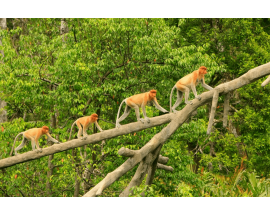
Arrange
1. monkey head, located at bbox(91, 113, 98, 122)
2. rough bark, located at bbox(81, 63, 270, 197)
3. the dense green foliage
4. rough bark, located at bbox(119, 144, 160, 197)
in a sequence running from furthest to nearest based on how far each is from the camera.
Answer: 1. the dense green foliage
2. monkey head, located at bbox(91, 113, 98, 122)
3. rough bark, located at bbox(119, 144, 160, 197)
4. rough bark, located at bbox(81, 63, 270, 197)

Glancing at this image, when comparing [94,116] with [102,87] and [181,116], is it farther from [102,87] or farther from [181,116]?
[102,87]

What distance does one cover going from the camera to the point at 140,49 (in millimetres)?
8164

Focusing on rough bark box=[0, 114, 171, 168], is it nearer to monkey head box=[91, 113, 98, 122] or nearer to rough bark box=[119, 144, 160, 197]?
rough bark box=[119, 144, 160, 197]

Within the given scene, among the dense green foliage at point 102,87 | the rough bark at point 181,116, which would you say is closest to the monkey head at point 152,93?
the rough bark at point 181,116

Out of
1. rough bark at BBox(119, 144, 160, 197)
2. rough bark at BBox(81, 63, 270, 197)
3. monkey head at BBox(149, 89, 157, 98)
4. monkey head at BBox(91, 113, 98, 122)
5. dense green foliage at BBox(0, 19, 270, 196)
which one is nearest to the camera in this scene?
rough bark at BBox(81, 63, 270, 197)

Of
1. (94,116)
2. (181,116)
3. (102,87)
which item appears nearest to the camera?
(181,116)

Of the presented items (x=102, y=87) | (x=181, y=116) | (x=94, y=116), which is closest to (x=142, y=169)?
(x=181, y=116)

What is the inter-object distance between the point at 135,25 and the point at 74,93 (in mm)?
2336

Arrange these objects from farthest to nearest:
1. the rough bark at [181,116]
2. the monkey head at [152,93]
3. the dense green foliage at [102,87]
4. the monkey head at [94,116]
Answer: the dense green foliage at [102,87] < the monkey head at [94,116] < the monkey head at [152,93] < the rough bark at [181,116]

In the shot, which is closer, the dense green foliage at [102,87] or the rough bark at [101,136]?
the rough bark at [101,136]

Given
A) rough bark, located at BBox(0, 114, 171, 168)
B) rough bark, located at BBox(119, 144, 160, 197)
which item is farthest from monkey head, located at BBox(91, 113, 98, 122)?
rough bark, located at BBox(119, 144, 160, 197)

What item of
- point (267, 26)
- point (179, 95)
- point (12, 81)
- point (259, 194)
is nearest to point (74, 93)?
point (12, 81)

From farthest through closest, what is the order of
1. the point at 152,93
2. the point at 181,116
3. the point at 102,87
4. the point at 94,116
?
1. the point at 102,87
2. the point at 94,116
3. the point at 152,93
4. the point at 181,116

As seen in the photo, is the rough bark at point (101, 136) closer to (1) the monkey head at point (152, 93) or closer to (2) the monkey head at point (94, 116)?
(1) the monkey head at point (152, 93)
